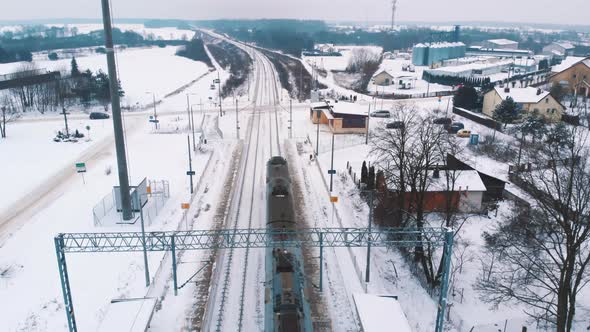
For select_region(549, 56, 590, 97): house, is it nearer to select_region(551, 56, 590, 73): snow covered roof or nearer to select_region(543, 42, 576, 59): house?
select_region(551, 56, 590, 73): snow covered roof

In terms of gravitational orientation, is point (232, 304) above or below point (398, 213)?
below

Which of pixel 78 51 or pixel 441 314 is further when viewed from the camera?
pixel 78 51

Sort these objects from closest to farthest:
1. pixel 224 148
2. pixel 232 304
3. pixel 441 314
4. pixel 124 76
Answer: pixel 441 314 < pixel 232 304 < pixel 224 148 < pixel 124 76

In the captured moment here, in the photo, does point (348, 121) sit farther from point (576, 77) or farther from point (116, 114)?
point (576, 77)

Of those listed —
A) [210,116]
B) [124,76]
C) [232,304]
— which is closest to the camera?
[232,304]

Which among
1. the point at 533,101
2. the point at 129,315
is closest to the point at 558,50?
the point at 533,101

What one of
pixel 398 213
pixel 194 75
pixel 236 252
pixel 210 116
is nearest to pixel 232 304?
pixel 236 252

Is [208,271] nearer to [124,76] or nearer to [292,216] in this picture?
[292,216]
